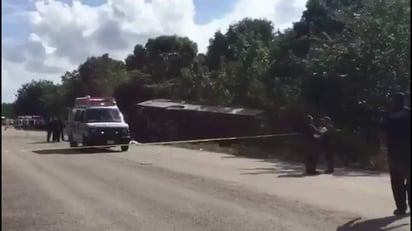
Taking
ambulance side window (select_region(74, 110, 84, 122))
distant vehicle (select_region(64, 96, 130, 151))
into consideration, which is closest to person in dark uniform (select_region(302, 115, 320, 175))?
distant vehicle (select_region(64, 96, 130, 151))

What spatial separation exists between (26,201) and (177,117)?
2562 mm

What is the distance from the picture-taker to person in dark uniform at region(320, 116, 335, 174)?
1603 cm

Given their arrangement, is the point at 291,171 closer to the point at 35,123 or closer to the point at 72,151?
the point at 72,151

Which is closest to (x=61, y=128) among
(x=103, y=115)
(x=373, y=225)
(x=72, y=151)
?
(x=103, y=115)

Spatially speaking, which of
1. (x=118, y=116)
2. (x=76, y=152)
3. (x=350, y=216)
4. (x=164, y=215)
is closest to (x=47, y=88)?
(x=118, y=116)

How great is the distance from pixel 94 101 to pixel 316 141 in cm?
753

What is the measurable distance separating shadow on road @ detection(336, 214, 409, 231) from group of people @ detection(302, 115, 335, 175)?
6.24 metres

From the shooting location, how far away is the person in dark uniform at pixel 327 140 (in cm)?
1603

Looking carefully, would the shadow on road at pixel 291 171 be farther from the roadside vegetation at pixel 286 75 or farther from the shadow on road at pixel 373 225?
the shadow on road at pixel 373 225

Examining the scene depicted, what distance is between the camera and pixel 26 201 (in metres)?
10.9

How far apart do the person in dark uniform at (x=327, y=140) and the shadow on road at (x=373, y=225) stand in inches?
257

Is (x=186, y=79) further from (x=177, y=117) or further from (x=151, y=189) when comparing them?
(x=151, y=189)

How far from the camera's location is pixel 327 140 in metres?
16.3

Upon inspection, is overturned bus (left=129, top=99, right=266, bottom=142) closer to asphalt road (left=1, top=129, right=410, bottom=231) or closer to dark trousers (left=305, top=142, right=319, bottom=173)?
asphalt road (left=1, top=129, right=410, bottom=231)
